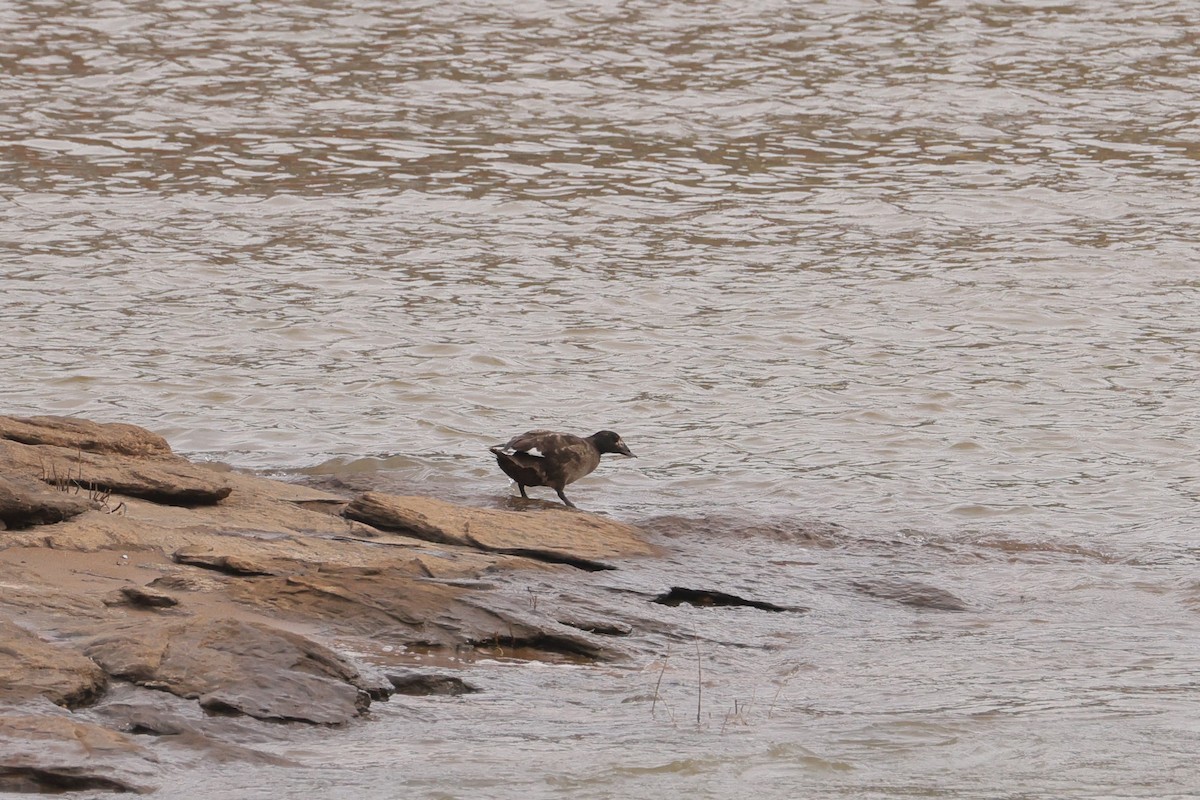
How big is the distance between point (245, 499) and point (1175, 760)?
5301 mm

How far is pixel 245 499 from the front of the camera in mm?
10086

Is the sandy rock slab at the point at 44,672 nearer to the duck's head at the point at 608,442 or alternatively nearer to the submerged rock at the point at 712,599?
the submerged rock at the point at 712,599

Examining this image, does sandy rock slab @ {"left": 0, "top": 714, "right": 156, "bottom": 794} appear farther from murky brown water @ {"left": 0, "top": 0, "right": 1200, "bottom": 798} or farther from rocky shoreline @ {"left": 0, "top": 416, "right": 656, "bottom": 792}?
murky brown water @ {"left": 0, "top": 0, "right": 1200, "bottom": 798}

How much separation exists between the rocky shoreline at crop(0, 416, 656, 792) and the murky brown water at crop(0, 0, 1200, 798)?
1.25 feet

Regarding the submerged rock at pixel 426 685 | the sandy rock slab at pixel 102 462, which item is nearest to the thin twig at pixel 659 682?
the submerged rock at pixel 426 685

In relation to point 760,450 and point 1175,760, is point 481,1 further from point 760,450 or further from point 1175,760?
point 1175,760

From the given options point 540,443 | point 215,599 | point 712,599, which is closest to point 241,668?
point 215,599

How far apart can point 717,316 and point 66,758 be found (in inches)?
440

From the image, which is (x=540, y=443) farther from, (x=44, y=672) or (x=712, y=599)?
(x=44, y=672)

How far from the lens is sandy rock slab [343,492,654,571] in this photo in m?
9.74

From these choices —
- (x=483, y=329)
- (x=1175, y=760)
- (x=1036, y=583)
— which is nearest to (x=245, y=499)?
(x=1036, y=583)

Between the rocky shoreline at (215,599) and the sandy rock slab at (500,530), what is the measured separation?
1 centimetres

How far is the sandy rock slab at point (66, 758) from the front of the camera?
5.85 metres

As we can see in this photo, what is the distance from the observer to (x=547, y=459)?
11.2 m
